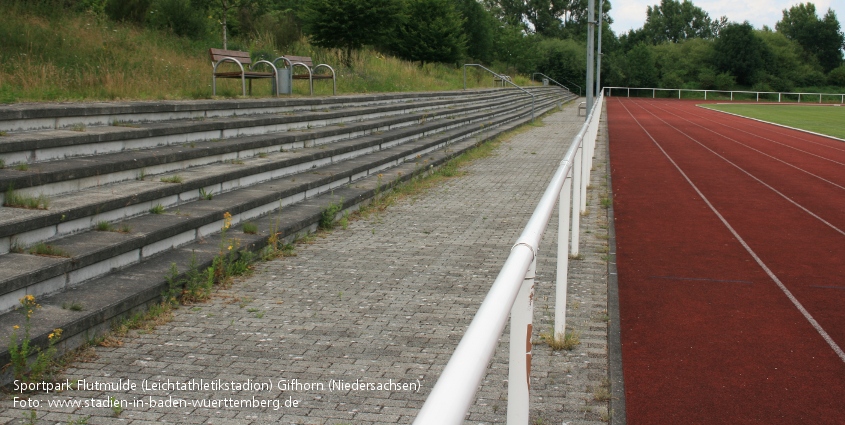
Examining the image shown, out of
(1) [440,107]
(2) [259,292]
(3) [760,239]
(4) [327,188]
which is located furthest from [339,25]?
(2) [259,292]

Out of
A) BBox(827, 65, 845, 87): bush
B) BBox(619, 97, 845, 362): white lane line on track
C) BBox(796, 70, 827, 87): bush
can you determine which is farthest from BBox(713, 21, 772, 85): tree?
BBox(619, 97, 845, 362): white lane line on track

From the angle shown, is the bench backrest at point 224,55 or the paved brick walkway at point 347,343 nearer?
the paved brick walkway at point 347,343

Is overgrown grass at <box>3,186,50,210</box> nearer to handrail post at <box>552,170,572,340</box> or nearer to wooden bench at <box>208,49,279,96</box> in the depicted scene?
handrail post at <box>552,170,572,340</box>

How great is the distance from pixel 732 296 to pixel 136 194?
4.98 metres

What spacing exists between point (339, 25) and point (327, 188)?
1562cm

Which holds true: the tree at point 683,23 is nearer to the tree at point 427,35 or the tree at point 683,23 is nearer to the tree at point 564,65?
the tree at point 564,65

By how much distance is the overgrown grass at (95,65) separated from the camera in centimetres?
948

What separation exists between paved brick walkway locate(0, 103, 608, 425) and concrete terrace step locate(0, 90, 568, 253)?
1.08 m

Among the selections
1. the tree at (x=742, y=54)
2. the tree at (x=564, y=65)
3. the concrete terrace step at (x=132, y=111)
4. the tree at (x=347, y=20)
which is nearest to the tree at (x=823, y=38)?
the tree at (x=742, y=54)

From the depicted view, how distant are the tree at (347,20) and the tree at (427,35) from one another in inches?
358

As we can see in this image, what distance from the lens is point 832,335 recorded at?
552 centimetres

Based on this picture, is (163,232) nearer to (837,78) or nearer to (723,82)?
(723,82)

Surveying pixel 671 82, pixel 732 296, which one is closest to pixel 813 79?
pixel 671 82

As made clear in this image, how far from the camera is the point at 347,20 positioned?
24.6m
